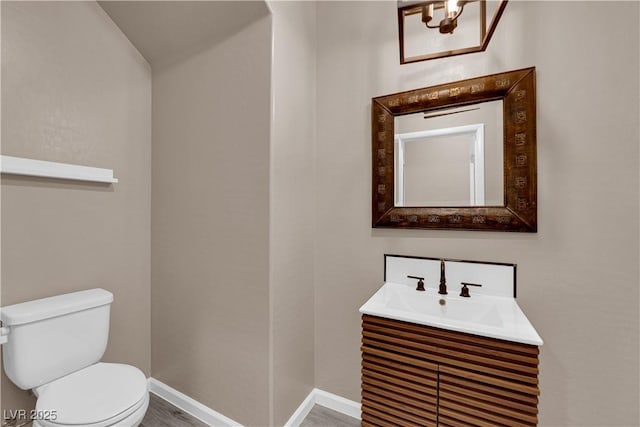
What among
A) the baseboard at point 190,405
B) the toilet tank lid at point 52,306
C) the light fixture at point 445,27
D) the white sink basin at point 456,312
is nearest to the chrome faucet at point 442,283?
the white sink basin at point 456,312

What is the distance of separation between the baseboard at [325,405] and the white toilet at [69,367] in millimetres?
849

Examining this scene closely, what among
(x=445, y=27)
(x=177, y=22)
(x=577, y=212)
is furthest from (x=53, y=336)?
(x=577, y=212)

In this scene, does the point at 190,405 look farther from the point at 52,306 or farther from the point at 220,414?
the point at 52,306

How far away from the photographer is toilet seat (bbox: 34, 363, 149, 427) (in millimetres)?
1096

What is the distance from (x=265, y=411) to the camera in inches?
57.5

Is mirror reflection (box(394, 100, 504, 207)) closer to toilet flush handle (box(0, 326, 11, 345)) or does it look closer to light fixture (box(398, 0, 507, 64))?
light fixture (box(398, 0, 507, 64))

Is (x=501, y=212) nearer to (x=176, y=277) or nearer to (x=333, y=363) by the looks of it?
(x=333, y=363)

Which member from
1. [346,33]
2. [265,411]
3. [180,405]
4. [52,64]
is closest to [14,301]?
[180,405]

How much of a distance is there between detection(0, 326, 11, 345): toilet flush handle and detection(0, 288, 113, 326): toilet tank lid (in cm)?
2

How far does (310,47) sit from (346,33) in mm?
243

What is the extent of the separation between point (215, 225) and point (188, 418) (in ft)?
3.93

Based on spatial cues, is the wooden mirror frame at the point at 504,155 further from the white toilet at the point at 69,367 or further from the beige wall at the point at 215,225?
the white toilet at the point at 69,367

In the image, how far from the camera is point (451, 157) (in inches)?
60.2

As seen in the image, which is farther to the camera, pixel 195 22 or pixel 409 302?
pixel 195 22
